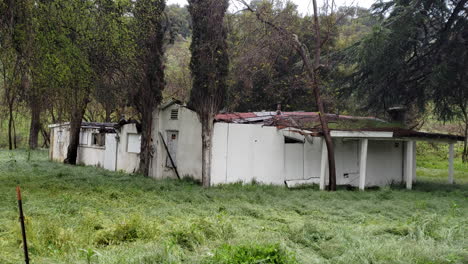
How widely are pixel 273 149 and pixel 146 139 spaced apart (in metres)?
4.52

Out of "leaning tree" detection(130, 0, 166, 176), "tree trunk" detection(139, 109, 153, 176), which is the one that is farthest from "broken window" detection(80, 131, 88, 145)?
"tree trunk" detection(139, 109, 153, 176)

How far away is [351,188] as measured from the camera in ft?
47.9

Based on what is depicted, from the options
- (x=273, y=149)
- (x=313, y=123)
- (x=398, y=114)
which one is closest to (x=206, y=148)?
(x=273, y=149)

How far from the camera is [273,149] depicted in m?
13.7

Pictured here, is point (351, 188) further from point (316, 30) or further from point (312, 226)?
point (312, 226)

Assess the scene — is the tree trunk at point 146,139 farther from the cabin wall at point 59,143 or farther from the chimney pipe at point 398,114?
the chimney pipe at point 398,114

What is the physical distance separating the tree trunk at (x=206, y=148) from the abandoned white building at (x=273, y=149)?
12.5 inches

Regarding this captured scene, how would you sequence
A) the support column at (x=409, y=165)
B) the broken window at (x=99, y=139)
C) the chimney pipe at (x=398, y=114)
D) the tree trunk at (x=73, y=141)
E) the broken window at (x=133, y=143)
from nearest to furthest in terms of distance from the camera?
1. the support column at (x=409, y=165)
2. the broken window at (x=133, y=143)
3. the chimney pipe at (x=398, y=114)
4. the broken window at (x=99, y=139)
5. the tree trunk at (x=73, y=141)

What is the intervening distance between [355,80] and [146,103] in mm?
8435

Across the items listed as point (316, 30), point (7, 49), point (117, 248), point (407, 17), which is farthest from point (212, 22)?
point (117, 248)

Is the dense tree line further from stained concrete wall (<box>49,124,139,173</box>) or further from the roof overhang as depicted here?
the roof overhang

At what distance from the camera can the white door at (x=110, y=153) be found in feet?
55.9

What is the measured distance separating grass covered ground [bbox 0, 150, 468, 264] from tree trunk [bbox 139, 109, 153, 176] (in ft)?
10.6

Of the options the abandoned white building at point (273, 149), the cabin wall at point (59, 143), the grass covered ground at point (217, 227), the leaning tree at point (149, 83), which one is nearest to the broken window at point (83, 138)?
the cabin wall at point (59, 143)
